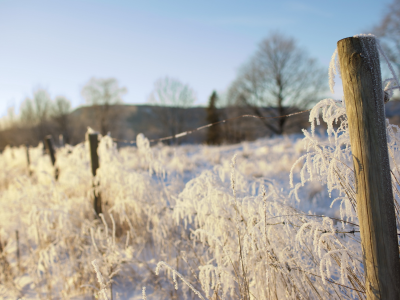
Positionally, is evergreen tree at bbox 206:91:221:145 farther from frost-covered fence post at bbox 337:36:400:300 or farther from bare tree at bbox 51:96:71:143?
frost-covered fence post at bbox 337:36:400:300

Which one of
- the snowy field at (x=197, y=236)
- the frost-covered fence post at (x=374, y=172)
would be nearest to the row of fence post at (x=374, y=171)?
the frost-covered fence post at (x=374, y=172)

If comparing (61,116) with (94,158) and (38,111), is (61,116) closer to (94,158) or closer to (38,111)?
(38,111)

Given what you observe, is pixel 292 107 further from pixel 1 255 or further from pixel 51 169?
pixel 1 255

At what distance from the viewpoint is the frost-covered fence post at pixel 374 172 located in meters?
1.06

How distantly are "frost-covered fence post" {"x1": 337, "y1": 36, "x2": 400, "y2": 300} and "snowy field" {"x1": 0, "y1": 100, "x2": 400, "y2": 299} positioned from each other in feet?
0.53

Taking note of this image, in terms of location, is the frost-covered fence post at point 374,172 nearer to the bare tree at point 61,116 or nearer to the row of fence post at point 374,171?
the row of fence post at point 374,171

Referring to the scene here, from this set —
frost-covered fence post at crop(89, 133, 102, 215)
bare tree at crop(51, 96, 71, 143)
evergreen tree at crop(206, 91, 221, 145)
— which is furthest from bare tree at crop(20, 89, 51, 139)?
frost-covered fence post at crop(89, 133, 102, 215)

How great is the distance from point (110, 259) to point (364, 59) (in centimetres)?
236

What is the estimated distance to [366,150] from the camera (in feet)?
3.53

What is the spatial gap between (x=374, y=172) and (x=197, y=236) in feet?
4.71

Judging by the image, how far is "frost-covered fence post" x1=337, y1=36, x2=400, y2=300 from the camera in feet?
3.47

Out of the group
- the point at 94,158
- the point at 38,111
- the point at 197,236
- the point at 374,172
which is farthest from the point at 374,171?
the point at 38,111

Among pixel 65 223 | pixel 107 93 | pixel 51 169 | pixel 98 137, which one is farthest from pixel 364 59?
pixel 107 93

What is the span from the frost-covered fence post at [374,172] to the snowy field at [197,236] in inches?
6.4
